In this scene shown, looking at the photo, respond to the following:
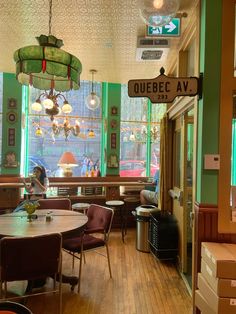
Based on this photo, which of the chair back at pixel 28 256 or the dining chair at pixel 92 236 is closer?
the chair back at pixel 28 256

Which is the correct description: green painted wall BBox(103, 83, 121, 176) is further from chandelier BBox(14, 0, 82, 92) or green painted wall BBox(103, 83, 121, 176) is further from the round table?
chandelier BBox(14, 0, 82, 92)

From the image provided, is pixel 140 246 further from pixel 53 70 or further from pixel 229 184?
pixel 53 70

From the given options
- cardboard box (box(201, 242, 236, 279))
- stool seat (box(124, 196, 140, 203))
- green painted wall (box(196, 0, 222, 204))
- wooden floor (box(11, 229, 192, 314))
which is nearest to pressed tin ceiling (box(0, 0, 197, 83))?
green painted wall (box(196, 0, 222, 204))

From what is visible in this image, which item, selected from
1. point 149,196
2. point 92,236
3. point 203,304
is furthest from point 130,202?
point 203,304

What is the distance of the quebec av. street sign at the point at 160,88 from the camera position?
91.0 inches

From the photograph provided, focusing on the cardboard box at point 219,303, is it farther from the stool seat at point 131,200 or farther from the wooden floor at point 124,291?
the stool seat at point 131,200

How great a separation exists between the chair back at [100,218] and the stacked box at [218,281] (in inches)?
59.0

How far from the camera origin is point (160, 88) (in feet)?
7.60

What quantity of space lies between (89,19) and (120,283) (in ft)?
10.3

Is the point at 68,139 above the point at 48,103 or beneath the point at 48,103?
beneath

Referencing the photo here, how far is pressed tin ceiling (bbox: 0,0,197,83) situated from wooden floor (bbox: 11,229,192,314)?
9.94ft

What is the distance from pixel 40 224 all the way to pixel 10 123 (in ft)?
11.2

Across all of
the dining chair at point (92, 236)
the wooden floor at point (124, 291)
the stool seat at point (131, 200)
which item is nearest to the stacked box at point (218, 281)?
the wooden floor at point (124, 291)

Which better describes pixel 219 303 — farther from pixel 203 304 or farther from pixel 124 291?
pixel 124 291
